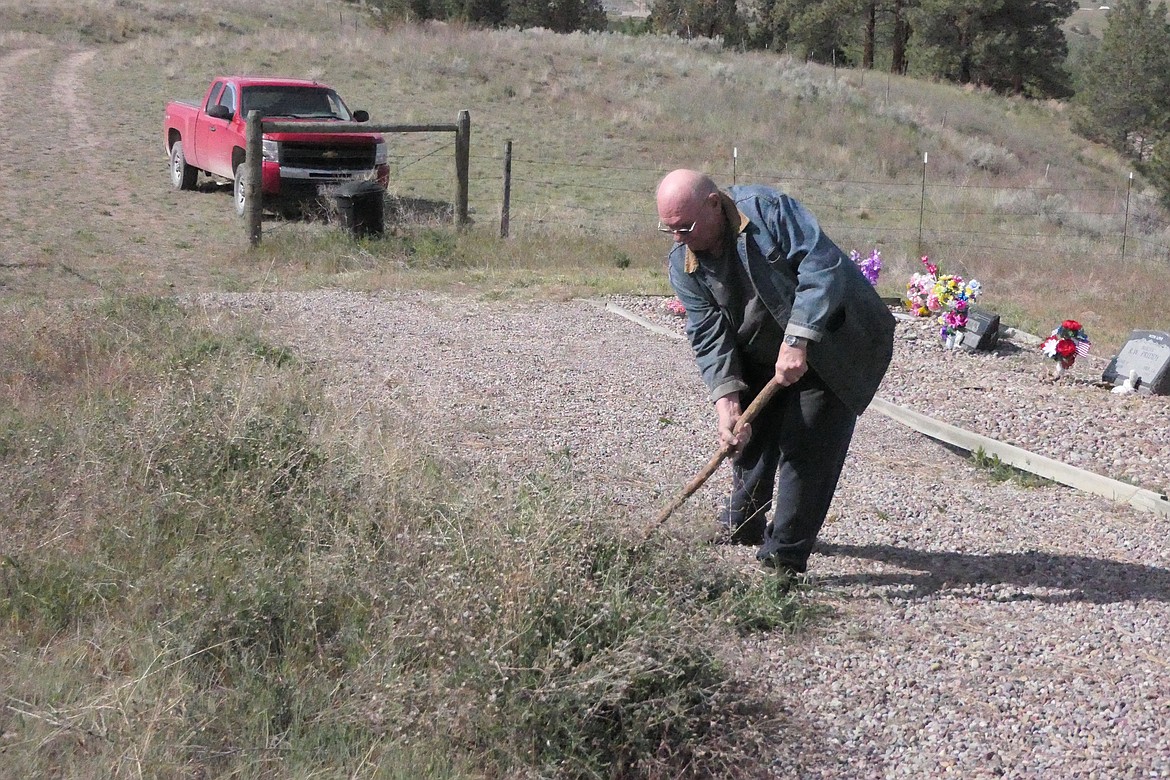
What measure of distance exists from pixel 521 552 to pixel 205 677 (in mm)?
1071

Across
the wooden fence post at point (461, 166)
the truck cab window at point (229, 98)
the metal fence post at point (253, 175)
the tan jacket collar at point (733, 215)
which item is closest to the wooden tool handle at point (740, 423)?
the tan jacket collar at point (733, 215)

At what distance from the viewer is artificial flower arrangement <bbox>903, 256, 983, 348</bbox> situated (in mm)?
9281

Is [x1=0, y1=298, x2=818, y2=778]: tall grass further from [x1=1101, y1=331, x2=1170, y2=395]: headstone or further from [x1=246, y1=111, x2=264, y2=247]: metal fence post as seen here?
[x1=246, y1=111, x2=264, y2=247]: metal fence post

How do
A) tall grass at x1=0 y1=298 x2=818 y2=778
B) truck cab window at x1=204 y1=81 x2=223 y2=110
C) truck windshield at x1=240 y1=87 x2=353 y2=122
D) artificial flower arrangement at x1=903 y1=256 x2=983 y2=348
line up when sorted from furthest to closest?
truck cab window at x1=204 y1=81 x2=223 y2=110 → truck windshield at x1=240 y1=87 x2=353 y2=122 → artificial flower arrangement at x1=903 y1=256 x2=983 y2=348 → tall grass at x1=0 y1=298 x2=818 y2=778

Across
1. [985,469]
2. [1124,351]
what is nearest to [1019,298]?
[1124,351]

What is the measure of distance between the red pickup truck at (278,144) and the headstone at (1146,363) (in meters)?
9.92

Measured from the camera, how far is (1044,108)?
143 ft

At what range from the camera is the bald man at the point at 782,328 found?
4.19 m

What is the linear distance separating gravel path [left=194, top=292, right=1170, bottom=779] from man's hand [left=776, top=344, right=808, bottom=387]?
0.74m

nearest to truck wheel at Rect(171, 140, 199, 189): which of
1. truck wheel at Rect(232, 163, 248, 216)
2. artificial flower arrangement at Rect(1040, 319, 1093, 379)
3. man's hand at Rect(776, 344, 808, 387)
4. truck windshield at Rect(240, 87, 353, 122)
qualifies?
truck windshield at Rect(240, 87, 353, 122)

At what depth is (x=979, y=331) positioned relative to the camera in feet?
30.0

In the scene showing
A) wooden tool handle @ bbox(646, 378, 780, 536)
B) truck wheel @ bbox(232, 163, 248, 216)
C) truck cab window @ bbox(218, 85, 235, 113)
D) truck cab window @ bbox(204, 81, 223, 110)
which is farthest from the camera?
truck cab window @ bbox(204, 81, 223, 110)

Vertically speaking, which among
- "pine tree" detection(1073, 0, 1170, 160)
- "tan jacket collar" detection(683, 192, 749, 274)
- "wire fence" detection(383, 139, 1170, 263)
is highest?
"pine tree" detection(1073, 0, 1170, 160)

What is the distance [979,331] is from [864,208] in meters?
13.3
